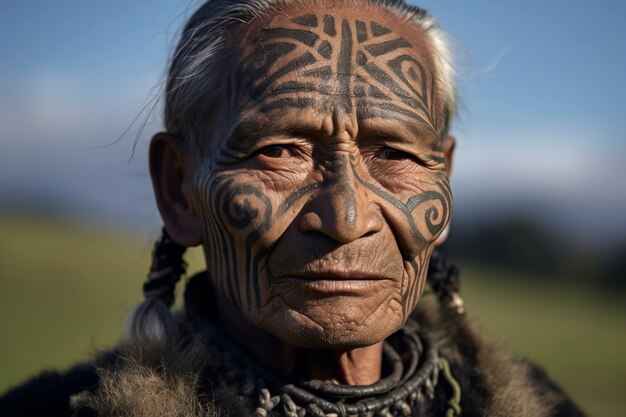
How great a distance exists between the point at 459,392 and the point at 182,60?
1.72 m

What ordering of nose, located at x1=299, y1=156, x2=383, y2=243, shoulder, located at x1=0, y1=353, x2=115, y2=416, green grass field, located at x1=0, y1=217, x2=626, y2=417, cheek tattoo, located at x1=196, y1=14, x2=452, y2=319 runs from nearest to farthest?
nose, located at x1=299, y1=156, x2=383, y2=243 → cheek tattoo, located at x1=196, y1=14, x2=452, y2=319 → shoulder, located at x1=0, y1=353, x2=115, y2=416 → green grass field, located at x1=0, y1=217, x2=626, y2=417

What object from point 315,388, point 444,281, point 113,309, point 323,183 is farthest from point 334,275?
point 113,309

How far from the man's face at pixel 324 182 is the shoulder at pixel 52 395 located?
1.98 ft

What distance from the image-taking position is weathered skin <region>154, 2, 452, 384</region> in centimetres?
257

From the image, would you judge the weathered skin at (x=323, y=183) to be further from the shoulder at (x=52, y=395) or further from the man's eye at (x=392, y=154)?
the shoulder at (x=52, y=395)

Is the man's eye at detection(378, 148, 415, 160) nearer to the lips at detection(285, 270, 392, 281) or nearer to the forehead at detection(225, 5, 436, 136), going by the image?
the forehead at detection(225, 5, 436, 136)

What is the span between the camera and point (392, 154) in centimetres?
278

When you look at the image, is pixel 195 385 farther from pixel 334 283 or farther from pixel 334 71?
pixel 334 71

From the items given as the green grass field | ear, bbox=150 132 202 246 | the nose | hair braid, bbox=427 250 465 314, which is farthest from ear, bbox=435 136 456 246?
the green grass field

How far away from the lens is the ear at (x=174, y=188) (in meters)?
3.04

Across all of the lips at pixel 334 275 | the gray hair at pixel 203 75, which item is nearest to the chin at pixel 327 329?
the lips at pixel 334 275

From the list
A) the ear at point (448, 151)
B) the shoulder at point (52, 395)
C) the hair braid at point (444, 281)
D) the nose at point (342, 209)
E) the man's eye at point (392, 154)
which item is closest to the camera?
the nose at point (342, 209)

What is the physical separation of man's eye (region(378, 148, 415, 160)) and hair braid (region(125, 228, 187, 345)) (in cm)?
103

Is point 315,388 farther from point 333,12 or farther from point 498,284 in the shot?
point 498,284
